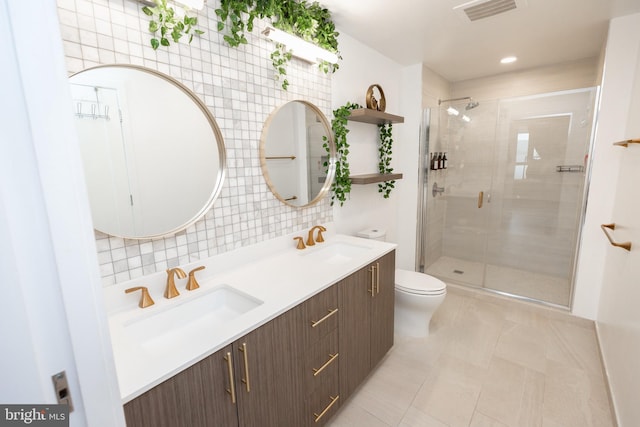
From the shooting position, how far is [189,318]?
1.27 m

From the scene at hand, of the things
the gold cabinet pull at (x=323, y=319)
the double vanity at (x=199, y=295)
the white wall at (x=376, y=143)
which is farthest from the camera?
the white wall at (x=376, y=143)

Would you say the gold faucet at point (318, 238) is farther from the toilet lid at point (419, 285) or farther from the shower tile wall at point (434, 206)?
the shower tile wall at point (434, 206)

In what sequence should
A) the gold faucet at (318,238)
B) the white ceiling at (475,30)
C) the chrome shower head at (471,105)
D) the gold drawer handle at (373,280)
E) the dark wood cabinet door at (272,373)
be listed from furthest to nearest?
the chrome shower head at (471,105), the gold faucet at (318,238), the white ceiling at (475,30), the gold drawer handle at (373,280), the dark wood cabinet door at (272,373)

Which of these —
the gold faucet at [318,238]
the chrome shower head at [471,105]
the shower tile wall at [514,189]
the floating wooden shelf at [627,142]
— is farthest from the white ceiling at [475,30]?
the gold faucet at [318,238]

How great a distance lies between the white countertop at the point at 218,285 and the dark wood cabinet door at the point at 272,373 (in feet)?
0.19

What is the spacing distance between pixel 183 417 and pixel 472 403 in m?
1.61

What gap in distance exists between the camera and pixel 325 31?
76.0 inches

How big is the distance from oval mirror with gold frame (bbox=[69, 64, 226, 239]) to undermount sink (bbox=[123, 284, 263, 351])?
33cm

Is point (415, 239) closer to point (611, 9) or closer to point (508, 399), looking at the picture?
point (508, 399)

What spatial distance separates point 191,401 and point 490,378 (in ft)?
6.09

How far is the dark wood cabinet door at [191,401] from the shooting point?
2.61 ft

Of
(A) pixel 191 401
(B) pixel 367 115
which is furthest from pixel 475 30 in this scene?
(A) pixel 191 401

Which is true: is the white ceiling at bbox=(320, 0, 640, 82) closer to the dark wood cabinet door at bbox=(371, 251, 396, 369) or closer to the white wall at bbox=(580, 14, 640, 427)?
the white wall at bbox=(580, 14, 640, 427)

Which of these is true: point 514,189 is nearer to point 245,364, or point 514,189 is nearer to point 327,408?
point 327,408
